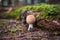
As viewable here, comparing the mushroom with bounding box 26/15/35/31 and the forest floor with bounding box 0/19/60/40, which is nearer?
the forest floor with bounding box 0/19/60/40

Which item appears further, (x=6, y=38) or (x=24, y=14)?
(x=24, y=14)

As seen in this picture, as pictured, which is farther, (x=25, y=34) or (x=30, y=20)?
(x=30, y=20)

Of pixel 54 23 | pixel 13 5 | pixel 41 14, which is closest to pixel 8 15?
pixel 13 5

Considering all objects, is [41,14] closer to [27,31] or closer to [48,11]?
[48,11]

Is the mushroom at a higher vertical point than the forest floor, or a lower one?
higher

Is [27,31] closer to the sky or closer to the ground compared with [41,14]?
closer to the ground

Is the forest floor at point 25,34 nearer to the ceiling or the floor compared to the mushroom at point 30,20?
nearer to the floor

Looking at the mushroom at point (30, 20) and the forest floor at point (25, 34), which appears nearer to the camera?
the forest floor at point (25, 34)

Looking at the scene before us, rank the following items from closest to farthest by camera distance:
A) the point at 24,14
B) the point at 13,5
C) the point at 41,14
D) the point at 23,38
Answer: the point at 23,38 < the point at 41,14 < the point at 24,14 < the point at 13,5

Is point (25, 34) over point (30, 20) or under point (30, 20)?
under

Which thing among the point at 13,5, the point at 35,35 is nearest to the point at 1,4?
the point at 13,5

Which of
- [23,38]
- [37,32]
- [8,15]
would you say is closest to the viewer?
[23,38]
